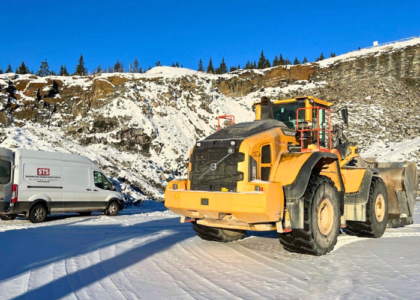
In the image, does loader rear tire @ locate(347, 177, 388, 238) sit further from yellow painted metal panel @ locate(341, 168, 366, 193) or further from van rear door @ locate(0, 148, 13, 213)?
van rear door @ locate(0, 148, 13, 213)

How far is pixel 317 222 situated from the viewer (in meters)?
6.75

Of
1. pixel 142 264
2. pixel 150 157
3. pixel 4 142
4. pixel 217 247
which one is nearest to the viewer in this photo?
pixel 142 264

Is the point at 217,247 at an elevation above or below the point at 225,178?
below

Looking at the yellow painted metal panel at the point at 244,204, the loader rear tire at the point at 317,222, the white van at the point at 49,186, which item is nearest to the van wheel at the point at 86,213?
the white van at the point at 49,186

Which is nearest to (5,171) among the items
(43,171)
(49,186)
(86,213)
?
(43,171)

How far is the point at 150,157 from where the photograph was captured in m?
28.0

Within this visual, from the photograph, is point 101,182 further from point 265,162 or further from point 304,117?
point 265,162

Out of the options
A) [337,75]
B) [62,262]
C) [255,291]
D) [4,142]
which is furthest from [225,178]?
[337,75]

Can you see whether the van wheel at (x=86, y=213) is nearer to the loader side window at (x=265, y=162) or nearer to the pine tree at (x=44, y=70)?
the loader side window at (x=265, y=162)

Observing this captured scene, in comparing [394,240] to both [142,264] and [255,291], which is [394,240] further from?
[142,264]

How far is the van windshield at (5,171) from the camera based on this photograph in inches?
510

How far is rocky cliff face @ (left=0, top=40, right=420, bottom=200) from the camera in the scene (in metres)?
27.6

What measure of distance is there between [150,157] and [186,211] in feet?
69.8

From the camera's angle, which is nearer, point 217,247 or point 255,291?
point 255,291
